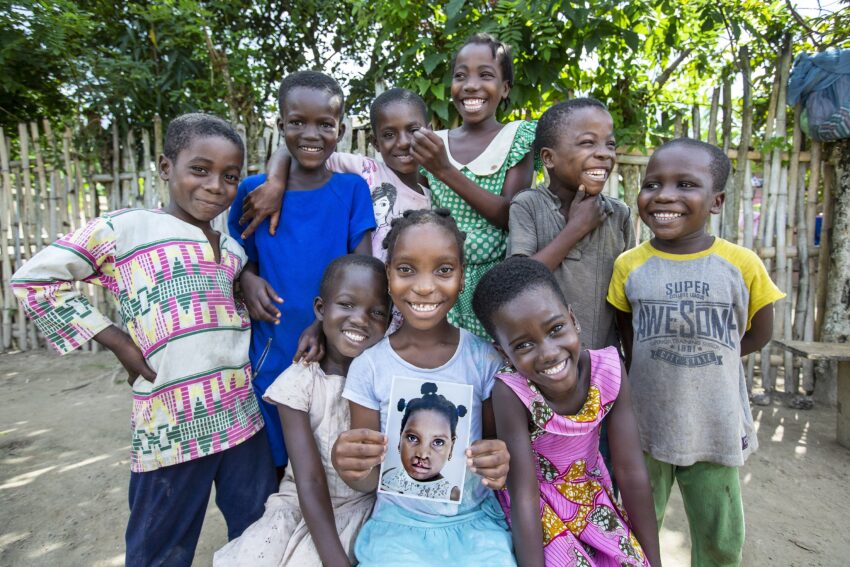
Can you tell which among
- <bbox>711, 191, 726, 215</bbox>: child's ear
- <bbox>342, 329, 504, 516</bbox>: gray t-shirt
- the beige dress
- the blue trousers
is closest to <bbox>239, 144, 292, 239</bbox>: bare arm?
the beige dress

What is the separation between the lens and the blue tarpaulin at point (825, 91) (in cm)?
427

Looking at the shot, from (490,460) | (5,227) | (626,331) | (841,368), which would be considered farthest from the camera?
(5,227)

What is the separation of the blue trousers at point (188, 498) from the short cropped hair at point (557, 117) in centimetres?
158

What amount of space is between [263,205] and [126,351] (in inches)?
27.2

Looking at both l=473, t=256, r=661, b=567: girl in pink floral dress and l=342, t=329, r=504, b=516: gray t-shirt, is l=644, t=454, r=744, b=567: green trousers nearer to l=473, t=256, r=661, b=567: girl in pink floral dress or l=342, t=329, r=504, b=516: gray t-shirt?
l=473, t=256, r=661, b=567: girl in pink floral dress

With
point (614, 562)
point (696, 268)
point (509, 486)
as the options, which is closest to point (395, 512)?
point (509, 486)

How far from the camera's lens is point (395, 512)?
163 centimetres

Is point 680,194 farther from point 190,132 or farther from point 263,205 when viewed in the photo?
point 190,132

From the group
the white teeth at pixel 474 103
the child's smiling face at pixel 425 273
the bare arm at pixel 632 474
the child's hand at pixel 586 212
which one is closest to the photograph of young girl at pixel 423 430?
the child's smiling face at pixel 425 273

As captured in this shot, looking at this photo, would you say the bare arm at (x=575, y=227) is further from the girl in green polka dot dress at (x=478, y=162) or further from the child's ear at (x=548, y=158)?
the girl in green polka dot dress at (x=478, y=162)

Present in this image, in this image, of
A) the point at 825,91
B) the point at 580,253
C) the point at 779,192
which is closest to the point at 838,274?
the point at 779,192

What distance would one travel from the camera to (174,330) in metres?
1.76

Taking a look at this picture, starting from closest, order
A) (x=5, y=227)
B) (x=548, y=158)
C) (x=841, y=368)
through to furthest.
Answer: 1. (x=548, y=158)
2. (x=841, y=368)
3. (x=5, y=227)

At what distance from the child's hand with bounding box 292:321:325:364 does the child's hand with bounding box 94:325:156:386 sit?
1.60ft
